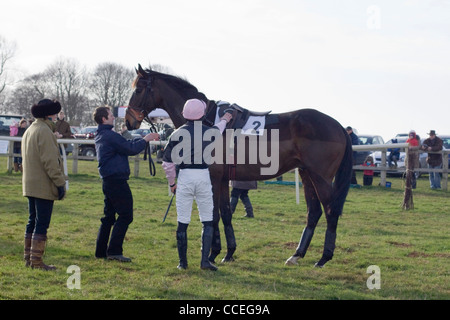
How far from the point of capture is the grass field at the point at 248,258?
535 centimetres

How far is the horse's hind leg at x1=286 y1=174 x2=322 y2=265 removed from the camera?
22.4 feet

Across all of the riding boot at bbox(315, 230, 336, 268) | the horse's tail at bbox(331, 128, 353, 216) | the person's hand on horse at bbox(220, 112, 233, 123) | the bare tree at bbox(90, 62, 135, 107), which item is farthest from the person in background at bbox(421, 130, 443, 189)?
the bare tree at bbox(90, 62, 135, 107)

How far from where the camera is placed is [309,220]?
7070 millimetres

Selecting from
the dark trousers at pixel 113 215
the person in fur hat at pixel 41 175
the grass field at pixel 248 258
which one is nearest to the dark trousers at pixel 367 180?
the grass field at pixel 248 258

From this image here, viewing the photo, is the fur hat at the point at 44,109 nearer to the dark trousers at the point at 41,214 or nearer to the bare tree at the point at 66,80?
the dark trousers at the point at 41,214

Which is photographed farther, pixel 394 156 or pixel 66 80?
pixel 66 80

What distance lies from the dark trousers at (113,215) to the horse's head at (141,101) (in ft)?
3.09

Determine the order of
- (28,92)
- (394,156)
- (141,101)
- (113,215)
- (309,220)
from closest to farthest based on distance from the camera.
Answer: (113,215)
(309,220)
(141,101)
(394,156)
(28,92)

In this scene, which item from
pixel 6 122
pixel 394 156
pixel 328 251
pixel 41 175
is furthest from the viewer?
pixel 6 122

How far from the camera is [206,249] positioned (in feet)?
20.4

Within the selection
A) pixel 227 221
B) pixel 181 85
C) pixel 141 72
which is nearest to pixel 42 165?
pixel 141 72

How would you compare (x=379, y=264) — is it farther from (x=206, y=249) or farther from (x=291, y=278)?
(x=206, y=249)

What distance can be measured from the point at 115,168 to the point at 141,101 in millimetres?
1120

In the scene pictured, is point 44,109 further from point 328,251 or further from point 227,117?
point 328,251
